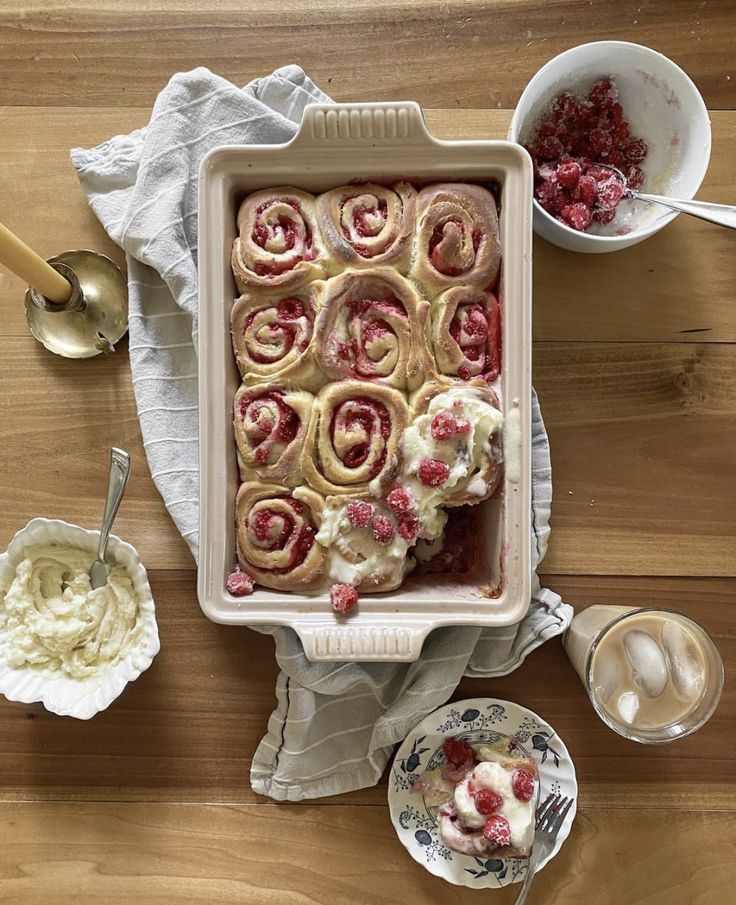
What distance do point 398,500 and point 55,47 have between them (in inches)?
45.3

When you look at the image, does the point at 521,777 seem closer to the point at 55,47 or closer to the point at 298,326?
the point at 298,326

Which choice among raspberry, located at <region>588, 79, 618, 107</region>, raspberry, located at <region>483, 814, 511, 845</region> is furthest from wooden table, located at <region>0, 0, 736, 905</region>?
raspberry, located at <region>483, 814, 511, 845</region>

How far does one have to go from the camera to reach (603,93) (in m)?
1.51

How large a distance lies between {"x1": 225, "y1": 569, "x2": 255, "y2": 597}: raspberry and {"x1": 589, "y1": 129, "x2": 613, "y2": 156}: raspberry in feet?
3.38

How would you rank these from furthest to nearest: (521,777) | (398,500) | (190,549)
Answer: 1. (190,549)
2. (521,777)
3. (398,500)

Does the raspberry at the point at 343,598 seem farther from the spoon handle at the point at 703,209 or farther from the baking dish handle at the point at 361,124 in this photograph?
the spoon handle at the point at 703,209

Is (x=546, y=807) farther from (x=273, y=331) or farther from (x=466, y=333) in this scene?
(x=273, y=331)

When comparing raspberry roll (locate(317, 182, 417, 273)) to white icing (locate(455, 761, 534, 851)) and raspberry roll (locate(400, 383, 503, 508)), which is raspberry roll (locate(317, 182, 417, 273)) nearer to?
raspberry roll (locate(400, 383, 503, 508))

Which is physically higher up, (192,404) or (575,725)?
(192,404)

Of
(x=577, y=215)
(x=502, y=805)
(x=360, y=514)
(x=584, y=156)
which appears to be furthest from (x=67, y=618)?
(x=584, y=156)

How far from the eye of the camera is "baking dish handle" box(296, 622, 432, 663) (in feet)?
4.31

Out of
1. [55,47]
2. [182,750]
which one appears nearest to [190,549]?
[182,750]

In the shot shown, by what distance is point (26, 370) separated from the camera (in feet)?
5.27

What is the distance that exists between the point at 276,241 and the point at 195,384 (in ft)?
1.11
